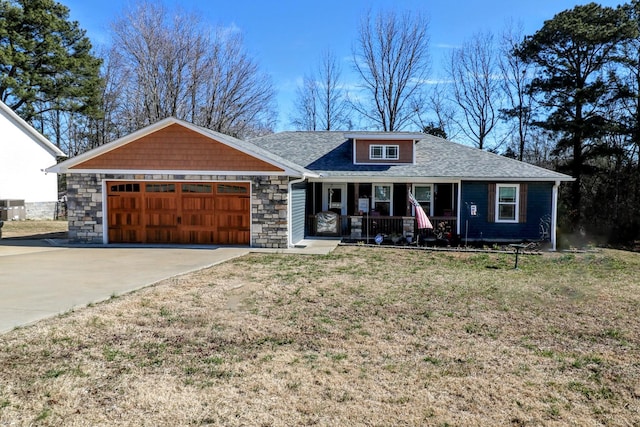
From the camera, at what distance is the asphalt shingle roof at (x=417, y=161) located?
16281 millimetres

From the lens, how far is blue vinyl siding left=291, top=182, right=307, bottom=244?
48.4 ft

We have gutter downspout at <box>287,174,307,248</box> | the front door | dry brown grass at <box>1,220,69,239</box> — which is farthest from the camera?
the front door

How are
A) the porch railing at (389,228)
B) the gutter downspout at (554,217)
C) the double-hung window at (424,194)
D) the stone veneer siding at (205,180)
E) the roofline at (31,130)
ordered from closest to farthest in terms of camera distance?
1. the stone veneer siding at (205,180)
2. the gutter downspout at (554,217)
3. the porch railing at (389,228)
4. the double-hung window at (424,194)
5. the roofline at (31,130)

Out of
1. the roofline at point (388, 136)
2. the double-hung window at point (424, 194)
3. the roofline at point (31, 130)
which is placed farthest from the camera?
the roofline at point (31, 130)

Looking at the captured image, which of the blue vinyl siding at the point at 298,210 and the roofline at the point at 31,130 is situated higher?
the roofline at the point at 31,130

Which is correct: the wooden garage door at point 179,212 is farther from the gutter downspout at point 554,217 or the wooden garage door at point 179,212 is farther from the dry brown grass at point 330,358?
the gutter downspout at point 554,217

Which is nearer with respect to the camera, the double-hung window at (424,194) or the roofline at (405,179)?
the roofline at (405,179)

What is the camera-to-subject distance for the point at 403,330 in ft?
19.4

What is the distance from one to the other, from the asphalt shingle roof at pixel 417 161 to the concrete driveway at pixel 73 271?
626 centimetres

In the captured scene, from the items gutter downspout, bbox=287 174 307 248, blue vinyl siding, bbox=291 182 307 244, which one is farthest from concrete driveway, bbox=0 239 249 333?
blue vinyl siding, bbox=291 182 307 244

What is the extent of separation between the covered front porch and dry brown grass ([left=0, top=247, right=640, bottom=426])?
761 cm

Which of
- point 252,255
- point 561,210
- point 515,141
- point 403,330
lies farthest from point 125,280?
point 515,141

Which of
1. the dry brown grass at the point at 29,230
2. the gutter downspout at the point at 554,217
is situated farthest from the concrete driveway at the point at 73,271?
the gutter downspout at the point at 554,217

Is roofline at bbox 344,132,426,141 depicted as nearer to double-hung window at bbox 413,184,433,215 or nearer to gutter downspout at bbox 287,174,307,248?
double-hung window at bbox 413,184,433,215
